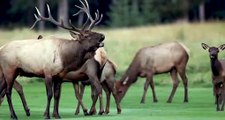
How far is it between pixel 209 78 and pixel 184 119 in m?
19.4

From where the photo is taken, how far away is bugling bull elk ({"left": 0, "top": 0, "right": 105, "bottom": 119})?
85.6 feet

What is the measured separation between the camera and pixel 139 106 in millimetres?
31797

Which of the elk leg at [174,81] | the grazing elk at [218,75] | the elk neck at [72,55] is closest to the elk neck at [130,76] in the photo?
the elk leg at [174,81]

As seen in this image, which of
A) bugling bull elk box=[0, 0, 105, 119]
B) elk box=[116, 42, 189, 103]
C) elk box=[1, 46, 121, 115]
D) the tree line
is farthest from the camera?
the tree line

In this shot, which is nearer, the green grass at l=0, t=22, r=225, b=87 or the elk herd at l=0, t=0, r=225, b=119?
the elk herd at l=0, t=0, r=225, b=119

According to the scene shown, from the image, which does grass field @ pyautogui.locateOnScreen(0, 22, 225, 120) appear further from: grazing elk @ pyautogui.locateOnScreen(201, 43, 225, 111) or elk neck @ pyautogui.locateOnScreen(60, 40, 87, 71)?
elk neck @ pyautogui.locateOnScreen(60, 40, 87, 71)

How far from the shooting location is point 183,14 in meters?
96.9

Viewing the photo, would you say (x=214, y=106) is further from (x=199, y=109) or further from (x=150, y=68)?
(x=150, y=68)

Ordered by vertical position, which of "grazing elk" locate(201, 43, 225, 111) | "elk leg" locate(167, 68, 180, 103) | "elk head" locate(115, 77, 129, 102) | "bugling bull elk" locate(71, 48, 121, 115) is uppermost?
"bugling bull elk" locate(71, 48, 121, 115)

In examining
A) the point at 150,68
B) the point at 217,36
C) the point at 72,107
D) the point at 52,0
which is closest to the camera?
the point at 72,107

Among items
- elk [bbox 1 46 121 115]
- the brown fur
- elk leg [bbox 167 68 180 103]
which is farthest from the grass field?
the brown fur

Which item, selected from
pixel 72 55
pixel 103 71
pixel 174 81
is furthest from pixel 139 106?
pixel 72 55

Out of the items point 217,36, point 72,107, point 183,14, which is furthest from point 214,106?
point 183,14

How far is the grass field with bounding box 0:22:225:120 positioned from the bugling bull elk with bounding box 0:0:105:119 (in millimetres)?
1180
